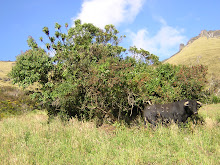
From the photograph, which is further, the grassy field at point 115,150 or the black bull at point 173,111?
the black bull at point 173,111

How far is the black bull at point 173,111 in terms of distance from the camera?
9.29m

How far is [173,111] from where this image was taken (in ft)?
31.9

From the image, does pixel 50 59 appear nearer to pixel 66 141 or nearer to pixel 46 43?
pixel 46 43

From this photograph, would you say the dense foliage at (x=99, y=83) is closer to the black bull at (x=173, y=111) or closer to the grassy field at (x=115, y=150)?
the black bull at (x=173, y=111)

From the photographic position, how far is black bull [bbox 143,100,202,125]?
9.29 metres

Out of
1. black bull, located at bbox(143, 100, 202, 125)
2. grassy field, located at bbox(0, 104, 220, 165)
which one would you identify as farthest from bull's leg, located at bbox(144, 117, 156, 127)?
grassy field, located at bbox(0, 104, 220, 165)

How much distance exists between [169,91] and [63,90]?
23.7ft

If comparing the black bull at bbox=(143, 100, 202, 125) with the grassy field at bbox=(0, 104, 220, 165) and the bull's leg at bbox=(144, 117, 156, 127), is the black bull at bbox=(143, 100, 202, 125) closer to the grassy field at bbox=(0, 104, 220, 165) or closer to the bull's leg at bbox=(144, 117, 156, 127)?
the bull's leg at bbox=(144, 117, 156, 127)

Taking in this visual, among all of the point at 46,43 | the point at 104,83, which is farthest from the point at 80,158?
the point at 46,43

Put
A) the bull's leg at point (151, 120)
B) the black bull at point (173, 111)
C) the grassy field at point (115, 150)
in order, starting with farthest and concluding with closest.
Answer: the bull's leg at point (151, 120) < the black bull at point (173, 111) < the grassy field at point (115, 150)

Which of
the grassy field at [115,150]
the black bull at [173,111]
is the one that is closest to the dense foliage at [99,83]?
the black bull at [173,111]

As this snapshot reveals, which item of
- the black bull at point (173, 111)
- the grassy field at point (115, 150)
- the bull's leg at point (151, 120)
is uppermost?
the black bull at point (173, 111)

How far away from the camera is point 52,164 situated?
17.3ft

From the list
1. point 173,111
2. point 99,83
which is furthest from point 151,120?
point 99,83
